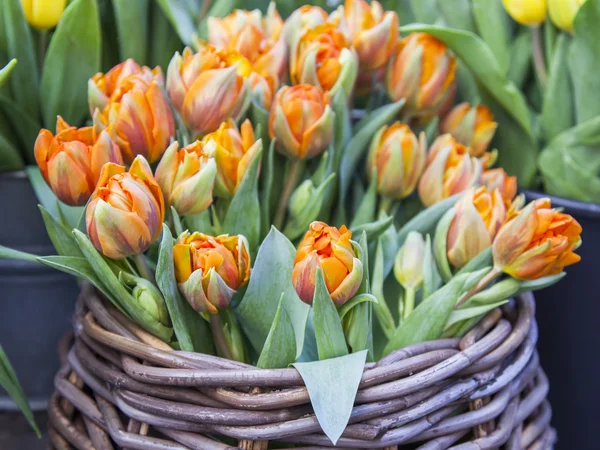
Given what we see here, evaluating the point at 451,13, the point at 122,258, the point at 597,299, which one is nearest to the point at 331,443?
the point at 122,258

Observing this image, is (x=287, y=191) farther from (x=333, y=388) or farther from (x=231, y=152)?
(x=333, y=388)

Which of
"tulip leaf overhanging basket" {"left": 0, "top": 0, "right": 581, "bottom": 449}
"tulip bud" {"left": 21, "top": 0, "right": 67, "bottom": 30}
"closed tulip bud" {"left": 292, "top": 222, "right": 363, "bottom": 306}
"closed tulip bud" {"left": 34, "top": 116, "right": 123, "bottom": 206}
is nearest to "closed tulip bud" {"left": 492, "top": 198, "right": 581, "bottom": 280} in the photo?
→ "tulip leaf overhanging basket" {"left": 0, "top": 0, "right": 581, "bottom": 449}

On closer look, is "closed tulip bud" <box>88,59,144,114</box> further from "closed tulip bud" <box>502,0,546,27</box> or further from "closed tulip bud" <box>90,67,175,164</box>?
"closed tulip bud" <box>502,0,546,27</box>

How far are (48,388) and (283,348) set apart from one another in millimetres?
270

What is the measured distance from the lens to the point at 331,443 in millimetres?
349

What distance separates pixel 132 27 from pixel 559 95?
0.33m

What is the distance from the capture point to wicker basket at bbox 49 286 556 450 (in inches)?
13.6

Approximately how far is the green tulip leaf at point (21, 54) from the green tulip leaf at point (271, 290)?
229 millimetres

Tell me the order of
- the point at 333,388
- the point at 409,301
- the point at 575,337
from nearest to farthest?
1. the point at 333,388
2. the point at 409,301
3. the point at 575,337

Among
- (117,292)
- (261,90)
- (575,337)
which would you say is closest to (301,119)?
(261,90)

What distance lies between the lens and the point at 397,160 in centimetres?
46

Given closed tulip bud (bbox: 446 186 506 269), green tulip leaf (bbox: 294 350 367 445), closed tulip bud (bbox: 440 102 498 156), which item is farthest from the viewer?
closed tulip bud (bbox: 440 102 498 156)

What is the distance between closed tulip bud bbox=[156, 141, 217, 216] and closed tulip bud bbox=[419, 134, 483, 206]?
0.53 ft

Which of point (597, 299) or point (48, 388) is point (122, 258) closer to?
point (48, 388)
